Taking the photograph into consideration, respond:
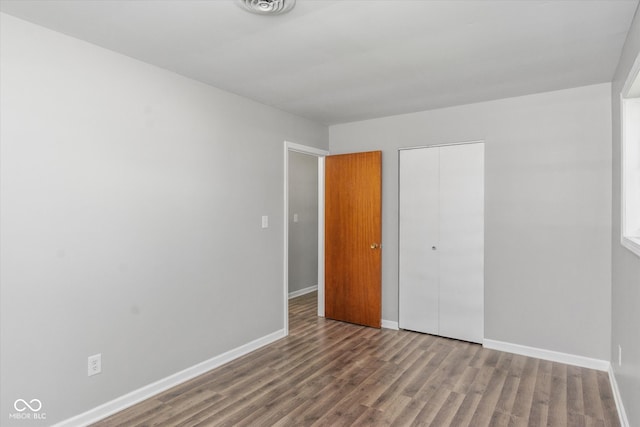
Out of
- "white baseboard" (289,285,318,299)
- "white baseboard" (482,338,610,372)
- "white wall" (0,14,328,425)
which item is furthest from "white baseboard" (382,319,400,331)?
"white baseboard" (289,285,318,299)

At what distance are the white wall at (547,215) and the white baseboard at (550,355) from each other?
0.16ft

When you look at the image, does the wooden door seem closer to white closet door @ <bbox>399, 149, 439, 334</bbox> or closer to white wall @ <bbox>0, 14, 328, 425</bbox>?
white closet door @ <bbox>399, 149, 439, 334</bbox>

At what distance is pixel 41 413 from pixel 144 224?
1.27 meters

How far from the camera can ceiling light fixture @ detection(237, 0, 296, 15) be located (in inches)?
73.5

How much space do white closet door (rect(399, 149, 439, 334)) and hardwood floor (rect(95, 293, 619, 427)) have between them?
1.42 ft

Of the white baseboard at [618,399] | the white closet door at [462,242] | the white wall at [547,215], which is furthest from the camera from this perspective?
the white closet door at [462,242]

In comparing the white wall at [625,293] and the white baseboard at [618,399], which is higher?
the white wall at [625,293]

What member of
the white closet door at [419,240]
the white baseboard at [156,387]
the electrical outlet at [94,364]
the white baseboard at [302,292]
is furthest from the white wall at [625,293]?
the white baseboard at [302,292]

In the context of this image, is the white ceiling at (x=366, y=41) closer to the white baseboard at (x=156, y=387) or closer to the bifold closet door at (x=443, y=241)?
the bifold closet door at (x=443, y=241)

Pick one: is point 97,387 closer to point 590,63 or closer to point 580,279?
point 580,279

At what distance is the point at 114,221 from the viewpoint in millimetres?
2502

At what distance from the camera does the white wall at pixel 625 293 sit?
1.95 meters

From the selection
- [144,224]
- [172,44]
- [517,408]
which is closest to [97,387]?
[144,224]

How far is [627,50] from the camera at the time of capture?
226cm
